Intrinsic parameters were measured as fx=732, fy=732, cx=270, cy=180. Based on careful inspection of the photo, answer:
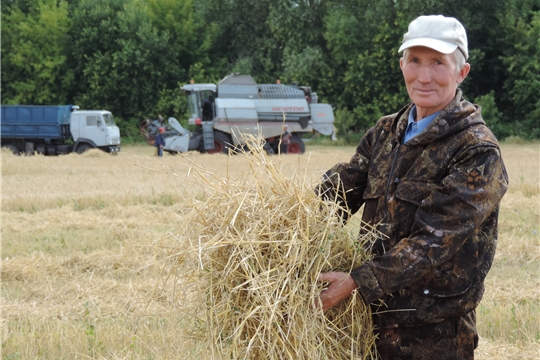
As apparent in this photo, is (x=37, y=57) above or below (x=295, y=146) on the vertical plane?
above

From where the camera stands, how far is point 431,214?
2.53 metres

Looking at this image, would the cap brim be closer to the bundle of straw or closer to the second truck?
the bundle of straw

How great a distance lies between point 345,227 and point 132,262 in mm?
4861

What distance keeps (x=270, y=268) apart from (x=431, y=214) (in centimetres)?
59

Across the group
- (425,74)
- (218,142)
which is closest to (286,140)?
(218,142)

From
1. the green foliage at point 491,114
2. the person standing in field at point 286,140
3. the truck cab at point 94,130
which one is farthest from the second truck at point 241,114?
the green foliage at point 491,114

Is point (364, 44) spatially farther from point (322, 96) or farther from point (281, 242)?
point (281, 242)

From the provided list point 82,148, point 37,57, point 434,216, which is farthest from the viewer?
point 37,57

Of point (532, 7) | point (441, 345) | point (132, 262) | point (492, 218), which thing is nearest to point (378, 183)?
point (492, 218)

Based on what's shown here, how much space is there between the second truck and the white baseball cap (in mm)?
24510

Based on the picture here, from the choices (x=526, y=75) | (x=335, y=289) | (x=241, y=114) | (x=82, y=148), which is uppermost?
(x=526, y=75)

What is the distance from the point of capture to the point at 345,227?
8.94 ft

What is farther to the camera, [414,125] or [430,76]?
[414,125]

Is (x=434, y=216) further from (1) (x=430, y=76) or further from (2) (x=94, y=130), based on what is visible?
(2) (x=94, y=130)
